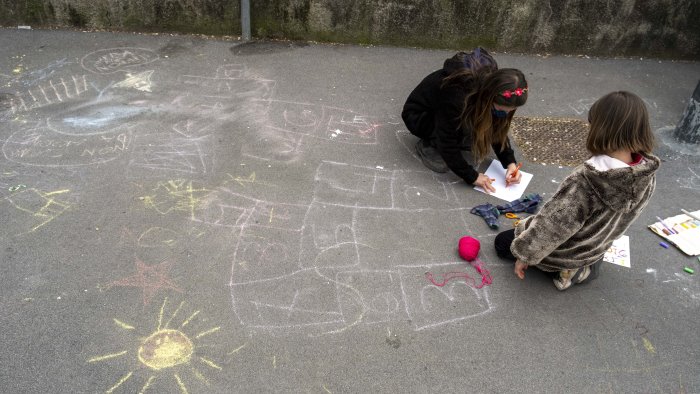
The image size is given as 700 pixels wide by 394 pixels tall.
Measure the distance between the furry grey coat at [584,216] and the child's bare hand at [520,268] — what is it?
84mm

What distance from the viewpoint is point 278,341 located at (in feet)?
8.90

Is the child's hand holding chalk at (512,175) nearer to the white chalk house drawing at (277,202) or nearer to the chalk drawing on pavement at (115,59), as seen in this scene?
the white chalk house drawing at (277,202)

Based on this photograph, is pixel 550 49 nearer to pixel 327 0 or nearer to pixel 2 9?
pixel 327 0

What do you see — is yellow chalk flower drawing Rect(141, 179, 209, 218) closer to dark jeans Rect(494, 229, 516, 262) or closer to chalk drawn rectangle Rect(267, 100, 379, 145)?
chalk drawn rectangle Rect(267, 100, 379, 145)

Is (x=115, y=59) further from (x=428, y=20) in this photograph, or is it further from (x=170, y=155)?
(x=428, y=20)

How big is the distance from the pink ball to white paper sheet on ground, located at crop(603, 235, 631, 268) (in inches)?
35.8

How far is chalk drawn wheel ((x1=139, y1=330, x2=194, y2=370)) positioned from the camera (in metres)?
2.56

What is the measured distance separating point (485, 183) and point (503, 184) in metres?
0.22

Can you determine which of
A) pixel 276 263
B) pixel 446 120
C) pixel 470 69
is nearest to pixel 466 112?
pixel 446 120

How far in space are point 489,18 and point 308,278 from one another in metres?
4.60

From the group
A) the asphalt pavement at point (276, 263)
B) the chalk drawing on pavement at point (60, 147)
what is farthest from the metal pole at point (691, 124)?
the chalk drawing on pavement at point (60, 147)

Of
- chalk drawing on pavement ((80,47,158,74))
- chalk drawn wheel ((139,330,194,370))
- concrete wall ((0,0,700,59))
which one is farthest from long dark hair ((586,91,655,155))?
chalk drawing on pavement ((80,47,158,74))

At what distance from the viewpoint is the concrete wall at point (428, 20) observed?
598 cm

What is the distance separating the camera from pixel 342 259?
128 inches
